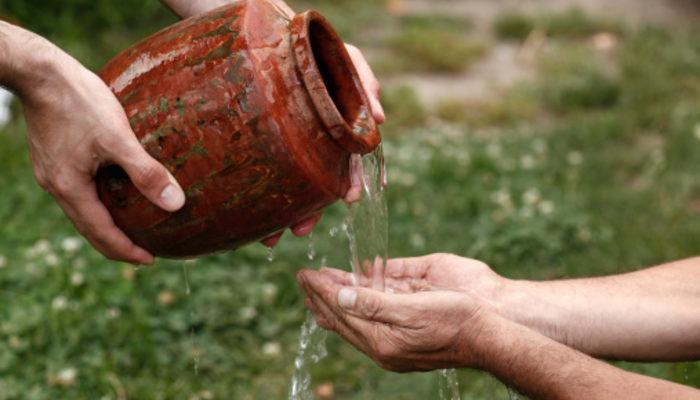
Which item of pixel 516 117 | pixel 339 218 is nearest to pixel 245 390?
pixel 339 218

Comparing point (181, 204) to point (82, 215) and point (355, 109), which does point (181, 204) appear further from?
point (355, 109)

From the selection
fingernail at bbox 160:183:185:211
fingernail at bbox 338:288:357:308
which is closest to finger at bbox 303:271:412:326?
fingernail at bbox 338:288:357:308

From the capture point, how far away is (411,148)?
185 inches

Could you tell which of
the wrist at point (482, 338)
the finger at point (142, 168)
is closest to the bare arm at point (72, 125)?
the finger at point (142, 168)

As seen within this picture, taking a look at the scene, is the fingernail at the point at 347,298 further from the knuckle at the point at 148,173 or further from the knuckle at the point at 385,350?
the knuckle at the point at 148,173

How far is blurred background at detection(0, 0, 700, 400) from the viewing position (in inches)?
126

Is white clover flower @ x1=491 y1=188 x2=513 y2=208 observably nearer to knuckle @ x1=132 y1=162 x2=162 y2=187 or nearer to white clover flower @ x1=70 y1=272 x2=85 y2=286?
white clover flower @ x1=70 y1=272 x2=85 y2=286

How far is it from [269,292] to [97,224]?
55.1 inches

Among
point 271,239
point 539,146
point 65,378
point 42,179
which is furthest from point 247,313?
point 539,146

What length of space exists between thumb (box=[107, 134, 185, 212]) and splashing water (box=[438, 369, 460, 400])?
1092 millimetres

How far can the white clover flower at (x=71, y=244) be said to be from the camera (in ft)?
11.4

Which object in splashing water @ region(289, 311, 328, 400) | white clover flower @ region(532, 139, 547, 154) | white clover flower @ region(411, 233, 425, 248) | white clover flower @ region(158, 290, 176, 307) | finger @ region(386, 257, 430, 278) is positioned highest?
finger @ region(386, 257, 430, 278)

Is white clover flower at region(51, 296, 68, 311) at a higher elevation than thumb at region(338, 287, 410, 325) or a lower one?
lower

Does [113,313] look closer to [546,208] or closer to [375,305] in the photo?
[375,305]
